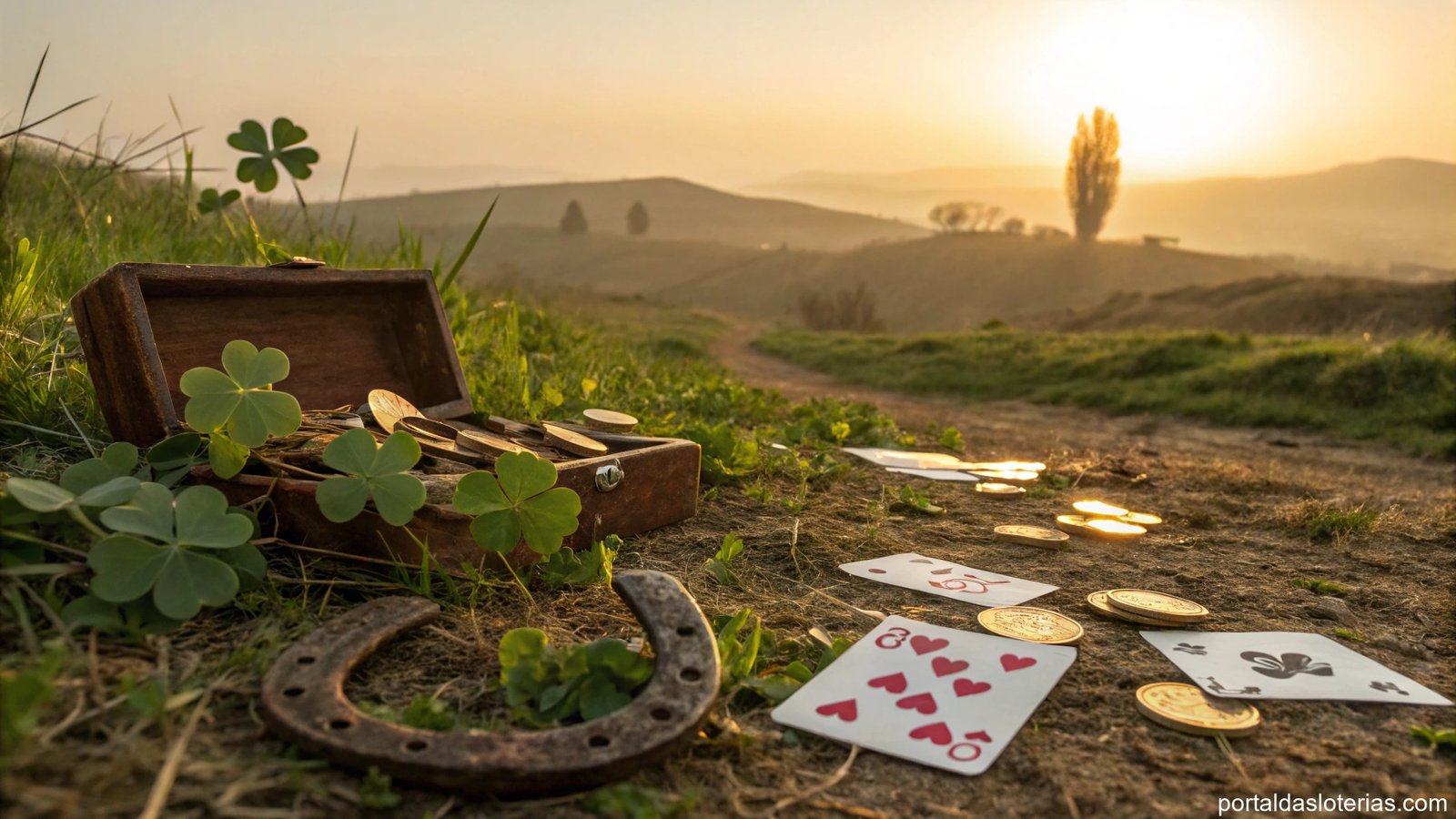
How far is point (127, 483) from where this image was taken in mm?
1562

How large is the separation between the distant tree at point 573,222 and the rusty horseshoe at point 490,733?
254 ft

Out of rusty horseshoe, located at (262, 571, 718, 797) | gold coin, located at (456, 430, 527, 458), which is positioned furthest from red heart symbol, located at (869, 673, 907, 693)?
gold coin, located at (456, 430, 527, 458)

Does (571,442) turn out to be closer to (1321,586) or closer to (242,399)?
Result: (242,399)

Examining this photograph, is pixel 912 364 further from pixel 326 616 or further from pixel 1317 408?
pixel 326 616

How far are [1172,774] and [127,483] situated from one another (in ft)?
6.12

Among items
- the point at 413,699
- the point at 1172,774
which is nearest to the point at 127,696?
the point at 413,699

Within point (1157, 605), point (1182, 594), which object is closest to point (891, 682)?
point (1157, 605)

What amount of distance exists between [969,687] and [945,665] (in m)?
0.09

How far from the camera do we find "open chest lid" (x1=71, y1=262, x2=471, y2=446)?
2049mm

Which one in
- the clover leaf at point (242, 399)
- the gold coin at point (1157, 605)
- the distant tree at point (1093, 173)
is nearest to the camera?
the clover leaf at point (242, 399)

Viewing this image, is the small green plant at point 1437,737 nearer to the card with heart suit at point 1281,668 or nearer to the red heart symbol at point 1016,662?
the card with heart suit at point 1281,668

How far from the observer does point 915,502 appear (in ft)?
10.1

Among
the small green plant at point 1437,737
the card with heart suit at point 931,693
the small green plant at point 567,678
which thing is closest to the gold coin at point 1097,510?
the card with heart suit at point 931,693

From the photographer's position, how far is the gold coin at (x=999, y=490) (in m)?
3.36
